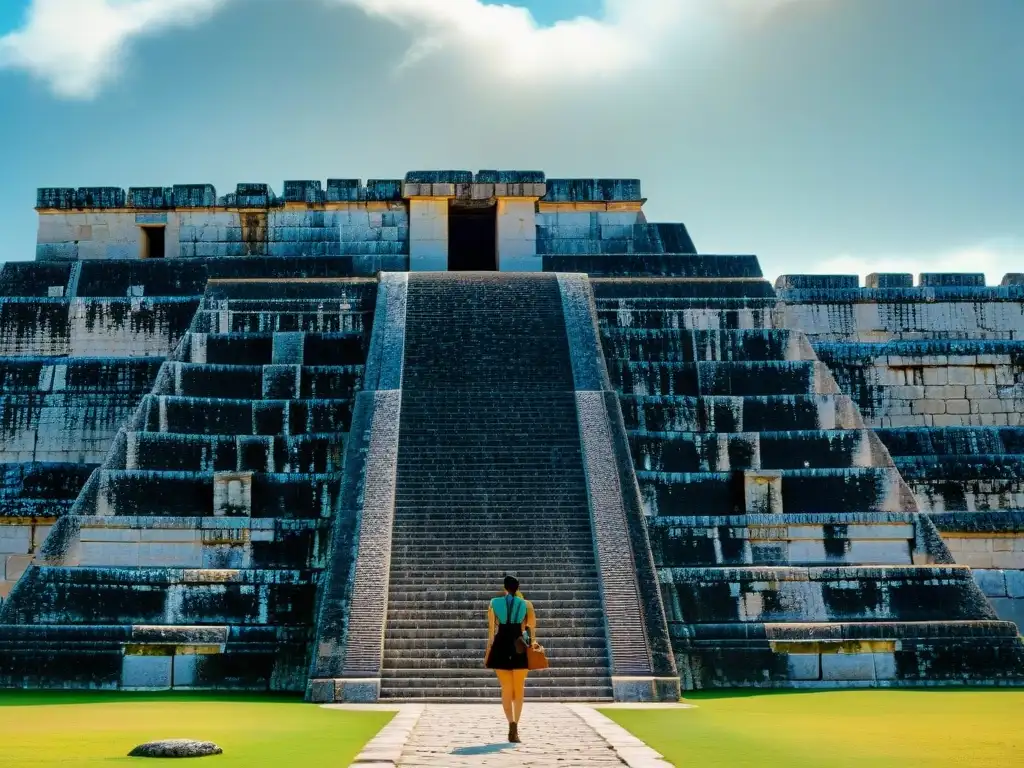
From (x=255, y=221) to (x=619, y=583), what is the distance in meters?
14.3

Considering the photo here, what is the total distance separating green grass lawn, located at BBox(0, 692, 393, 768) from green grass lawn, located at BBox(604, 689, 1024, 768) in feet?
8.36

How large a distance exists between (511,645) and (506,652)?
70mm

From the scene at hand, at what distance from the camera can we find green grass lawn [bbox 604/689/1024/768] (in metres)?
9.04

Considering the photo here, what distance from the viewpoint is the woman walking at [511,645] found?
33.0 feet

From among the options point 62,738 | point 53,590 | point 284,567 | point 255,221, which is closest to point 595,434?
point 284,567

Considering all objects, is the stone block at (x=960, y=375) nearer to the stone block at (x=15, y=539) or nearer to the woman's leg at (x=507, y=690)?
the woman's leg at (x=507, y=690)

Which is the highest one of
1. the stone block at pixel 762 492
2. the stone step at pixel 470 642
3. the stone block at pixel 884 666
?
the stone block at pixel 762 492

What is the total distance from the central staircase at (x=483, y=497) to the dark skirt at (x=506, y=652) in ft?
11.2

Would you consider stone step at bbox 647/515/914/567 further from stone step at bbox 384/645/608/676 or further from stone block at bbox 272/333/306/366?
stone block at bbox 272/333/306/366

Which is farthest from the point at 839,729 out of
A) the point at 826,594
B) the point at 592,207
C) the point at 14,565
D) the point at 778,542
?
the point at 592,207

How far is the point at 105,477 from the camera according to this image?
1723cm

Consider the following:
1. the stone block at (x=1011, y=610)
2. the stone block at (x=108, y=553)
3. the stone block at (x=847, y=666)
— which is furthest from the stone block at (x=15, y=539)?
the stone block at (x=1011, y=610)

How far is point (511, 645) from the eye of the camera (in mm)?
10211

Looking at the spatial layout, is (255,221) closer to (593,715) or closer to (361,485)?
(361,485)
